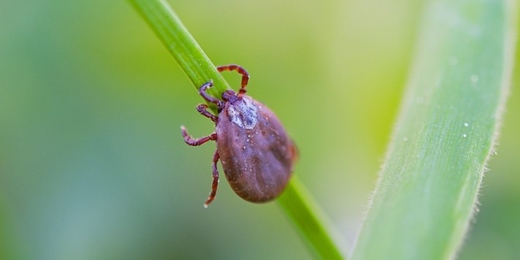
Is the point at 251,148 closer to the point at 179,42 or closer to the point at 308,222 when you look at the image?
the point at 308,222

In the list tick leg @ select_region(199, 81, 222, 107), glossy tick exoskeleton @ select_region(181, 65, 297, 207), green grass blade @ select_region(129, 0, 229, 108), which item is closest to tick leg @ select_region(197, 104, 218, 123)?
glossy tick exoskeleton @ select_region(181, 65, 297, 207)

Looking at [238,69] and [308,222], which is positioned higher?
[238,69]

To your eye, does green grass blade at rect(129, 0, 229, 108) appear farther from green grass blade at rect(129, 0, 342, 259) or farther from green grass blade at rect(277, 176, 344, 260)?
green grass blade at rect(277, 176, 344, 260)

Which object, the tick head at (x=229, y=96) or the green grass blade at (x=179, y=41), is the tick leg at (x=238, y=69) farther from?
the green grass blade at (x=179, y=41)

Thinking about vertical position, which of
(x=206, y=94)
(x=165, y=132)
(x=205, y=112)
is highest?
(x=206, y=94)

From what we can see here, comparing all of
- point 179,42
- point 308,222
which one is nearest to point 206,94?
point 179,42

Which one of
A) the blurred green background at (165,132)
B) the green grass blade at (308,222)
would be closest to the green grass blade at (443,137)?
the green grass blade at (308,222)
